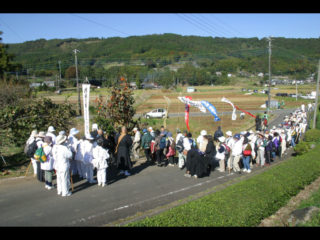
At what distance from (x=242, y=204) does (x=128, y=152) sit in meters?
4.62

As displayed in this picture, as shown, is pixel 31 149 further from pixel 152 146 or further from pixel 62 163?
pixel 152 146

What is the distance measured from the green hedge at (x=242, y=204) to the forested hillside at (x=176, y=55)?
78777mm

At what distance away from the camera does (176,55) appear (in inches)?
5497

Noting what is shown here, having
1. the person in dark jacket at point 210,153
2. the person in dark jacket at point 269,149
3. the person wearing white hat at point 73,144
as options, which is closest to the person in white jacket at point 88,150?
the person wearing white hat at point 73,144

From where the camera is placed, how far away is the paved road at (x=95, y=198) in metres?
6.62

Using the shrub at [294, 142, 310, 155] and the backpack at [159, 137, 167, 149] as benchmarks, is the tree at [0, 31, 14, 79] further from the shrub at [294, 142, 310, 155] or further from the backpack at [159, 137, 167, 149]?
the shrub at [294, 142, 310, 155]

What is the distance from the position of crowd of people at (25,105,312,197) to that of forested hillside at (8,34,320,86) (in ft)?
245

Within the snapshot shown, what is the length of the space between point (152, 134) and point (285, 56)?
130532 millimetres

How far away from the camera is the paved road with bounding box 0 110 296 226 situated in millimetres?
6617

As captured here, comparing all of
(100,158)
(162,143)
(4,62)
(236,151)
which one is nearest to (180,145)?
(162,143)

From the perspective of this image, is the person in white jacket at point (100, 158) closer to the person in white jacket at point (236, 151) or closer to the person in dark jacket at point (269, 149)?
the person in white jacket at point (236, 151)
